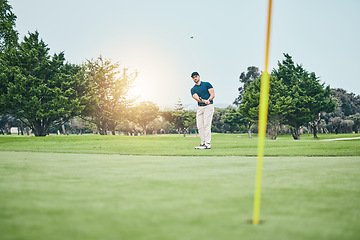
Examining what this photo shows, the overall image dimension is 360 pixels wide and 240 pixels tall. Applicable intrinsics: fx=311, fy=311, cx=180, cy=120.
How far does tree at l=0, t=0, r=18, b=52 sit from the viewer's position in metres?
24.4

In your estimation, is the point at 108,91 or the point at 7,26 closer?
the point at 7,26

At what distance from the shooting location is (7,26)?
24.3 metres

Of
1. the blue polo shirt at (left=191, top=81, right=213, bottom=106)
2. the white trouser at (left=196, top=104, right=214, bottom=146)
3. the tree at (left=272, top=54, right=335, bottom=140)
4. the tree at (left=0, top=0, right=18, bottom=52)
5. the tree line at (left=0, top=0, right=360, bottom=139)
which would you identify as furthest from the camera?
the tree at (left=272, top=54, right=335, bottom=140)

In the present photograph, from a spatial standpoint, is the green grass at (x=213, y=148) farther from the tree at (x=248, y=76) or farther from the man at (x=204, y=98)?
the tree at (x=248, y=76)

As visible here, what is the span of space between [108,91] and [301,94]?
31.1 metres

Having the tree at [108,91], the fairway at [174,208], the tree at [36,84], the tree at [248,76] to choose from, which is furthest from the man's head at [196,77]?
the tree at [248,76]

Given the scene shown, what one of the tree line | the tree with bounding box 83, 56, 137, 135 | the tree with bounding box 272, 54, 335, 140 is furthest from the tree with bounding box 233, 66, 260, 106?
the tree with bounding box 83, 56, 137, 135

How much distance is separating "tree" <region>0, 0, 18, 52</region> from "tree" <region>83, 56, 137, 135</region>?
2082cm

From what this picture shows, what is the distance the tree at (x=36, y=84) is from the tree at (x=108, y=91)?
8.30m

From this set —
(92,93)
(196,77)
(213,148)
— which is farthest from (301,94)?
(196,77)

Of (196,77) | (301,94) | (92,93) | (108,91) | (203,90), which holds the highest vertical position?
(301,94)

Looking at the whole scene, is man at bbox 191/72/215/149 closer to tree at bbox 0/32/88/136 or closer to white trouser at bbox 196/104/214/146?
white trouser at bbox 196/104/214/146

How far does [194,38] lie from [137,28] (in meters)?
116

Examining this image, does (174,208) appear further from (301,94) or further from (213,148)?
(301,94)
